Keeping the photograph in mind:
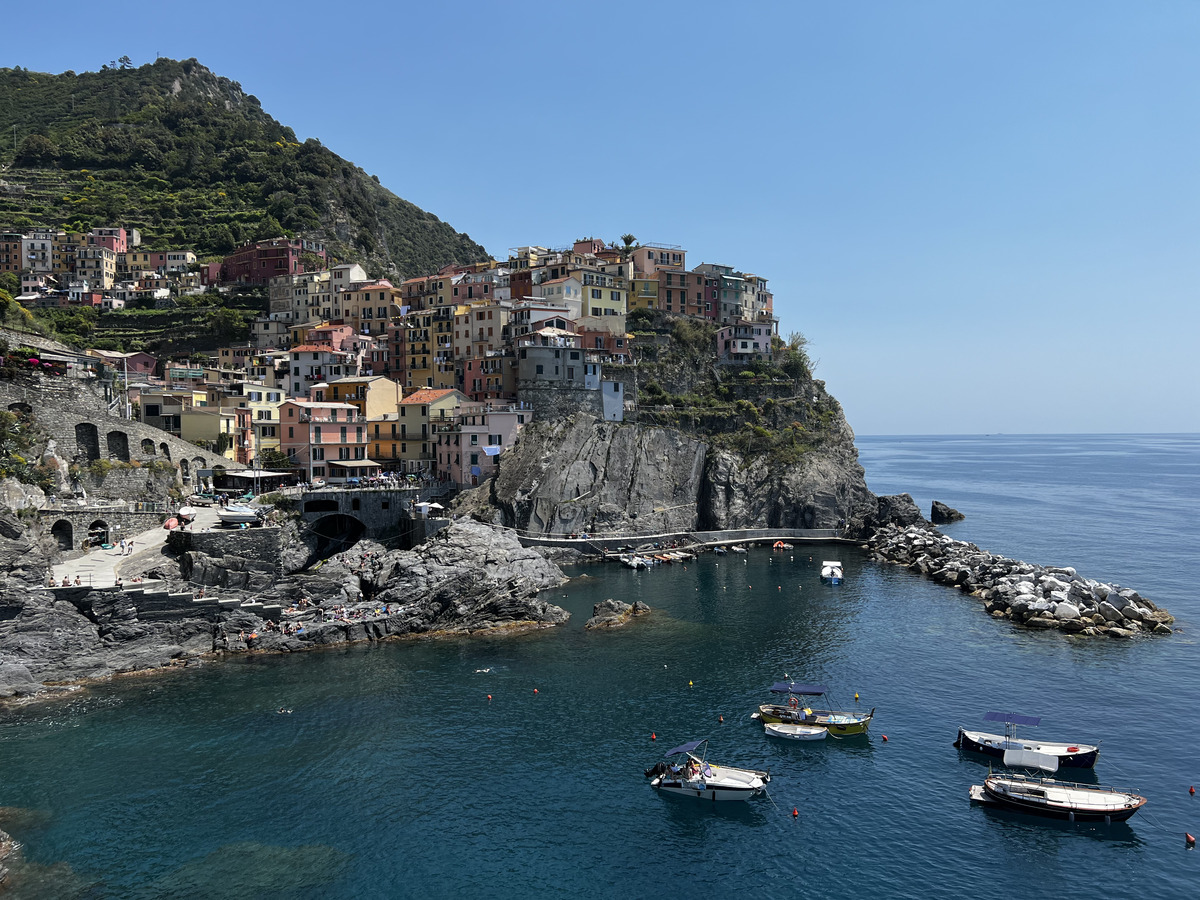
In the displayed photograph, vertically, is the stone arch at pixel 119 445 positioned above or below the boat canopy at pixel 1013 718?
above

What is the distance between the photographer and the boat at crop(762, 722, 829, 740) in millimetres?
40344

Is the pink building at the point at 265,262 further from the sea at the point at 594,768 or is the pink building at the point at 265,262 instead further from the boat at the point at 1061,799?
the boat at the point at 1061,799

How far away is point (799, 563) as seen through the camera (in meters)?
80.9

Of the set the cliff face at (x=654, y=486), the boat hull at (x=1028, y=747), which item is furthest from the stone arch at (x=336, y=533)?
the boat hull at (x=1028, y=747)

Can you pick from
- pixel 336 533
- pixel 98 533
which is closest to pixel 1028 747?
pixel 336 533

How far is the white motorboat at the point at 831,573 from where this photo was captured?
7288 centimetres

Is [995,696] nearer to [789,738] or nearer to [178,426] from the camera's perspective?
[789,738]

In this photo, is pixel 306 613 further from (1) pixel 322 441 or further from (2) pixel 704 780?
(2) pixel 704 780

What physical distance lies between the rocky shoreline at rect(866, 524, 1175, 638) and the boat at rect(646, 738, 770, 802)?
34.0 meters

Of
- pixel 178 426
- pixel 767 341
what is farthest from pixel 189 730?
pixel 767 341

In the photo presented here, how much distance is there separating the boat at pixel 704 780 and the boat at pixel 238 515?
37.5 meters

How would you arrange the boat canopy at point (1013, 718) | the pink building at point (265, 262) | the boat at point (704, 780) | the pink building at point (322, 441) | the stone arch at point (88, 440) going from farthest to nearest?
the pink building at point (265, 262)
the pink building at point (322, 441)
the stone arch at point (88, 440)
the boat canopy at point (1013, 718)
the boat at point (704, 780)

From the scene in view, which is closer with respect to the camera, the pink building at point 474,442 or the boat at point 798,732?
the boat at point 798,732

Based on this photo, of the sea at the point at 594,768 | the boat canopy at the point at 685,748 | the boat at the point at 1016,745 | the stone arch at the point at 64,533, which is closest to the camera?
the sea at the point at 594,768
